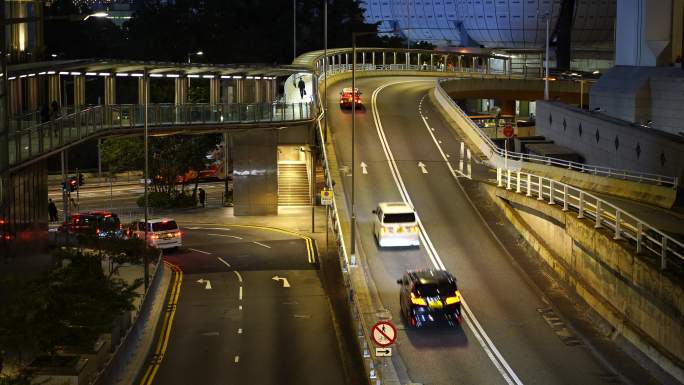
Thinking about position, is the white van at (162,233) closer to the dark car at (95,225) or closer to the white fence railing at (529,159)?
the dark car at (95,225)

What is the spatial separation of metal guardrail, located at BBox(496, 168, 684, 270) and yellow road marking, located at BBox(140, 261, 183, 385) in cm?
1468

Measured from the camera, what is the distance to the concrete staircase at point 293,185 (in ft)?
232

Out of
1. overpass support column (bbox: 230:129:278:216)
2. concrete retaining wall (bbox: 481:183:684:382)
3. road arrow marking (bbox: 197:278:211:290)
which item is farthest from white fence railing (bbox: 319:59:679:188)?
road arrow marking (bbox: 197:278:211:290)

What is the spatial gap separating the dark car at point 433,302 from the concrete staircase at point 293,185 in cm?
3771

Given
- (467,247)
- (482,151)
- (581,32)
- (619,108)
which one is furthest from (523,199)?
(581,32)

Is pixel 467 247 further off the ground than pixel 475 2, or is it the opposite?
pixel 475 2

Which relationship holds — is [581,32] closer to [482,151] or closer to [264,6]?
[264,6]

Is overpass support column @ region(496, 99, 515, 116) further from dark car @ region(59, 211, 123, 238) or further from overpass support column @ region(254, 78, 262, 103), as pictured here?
dark car @ region(59, 211, 123, 238)

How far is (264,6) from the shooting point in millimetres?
130750

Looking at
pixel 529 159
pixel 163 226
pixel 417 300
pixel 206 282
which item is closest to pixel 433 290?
pixel 417 300

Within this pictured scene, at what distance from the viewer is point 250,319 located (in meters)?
38.6

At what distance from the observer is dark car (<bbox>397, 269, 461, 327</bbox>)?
33.0 metres

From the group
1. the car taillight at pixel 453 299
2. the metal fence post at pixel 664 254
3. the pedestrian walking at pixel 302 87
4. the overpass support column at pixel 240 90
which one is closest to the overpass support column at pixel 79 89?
the overpass support column at pixel 240 90

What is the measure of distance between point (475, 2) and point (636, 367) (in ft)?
490
